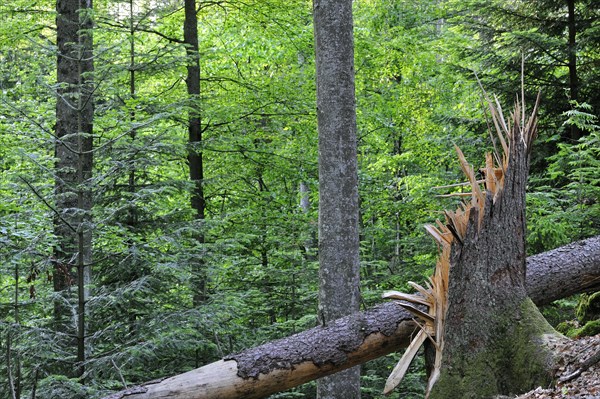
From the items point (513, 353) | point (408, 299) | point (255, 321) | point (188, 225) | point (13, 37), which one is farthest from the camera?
point (255, 321)

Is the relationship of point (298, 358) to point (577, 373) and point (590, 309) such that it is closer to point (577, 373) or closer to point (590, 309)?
point (577, 373)

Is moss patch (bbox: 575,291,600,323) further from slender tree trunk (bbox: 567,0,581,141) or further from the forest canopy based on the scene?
slender tree trunk (bbox: 567,0,581,141)

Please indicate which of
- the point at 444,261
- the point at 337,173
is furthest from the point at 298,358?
the point at 337,173

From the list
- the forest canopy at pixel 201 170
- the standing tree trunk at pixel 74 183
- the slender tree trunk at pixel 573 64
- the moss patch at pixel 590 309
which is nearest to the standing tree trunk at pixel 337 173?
the forest canopy at pixel 201 170

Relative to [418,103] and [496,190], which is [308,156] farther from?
[496,190]

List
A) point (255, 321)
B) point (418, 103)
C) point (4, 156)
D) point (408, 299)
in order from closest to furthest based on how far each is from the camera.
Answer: point (408, 299) → point (4, 156) → point (255, 321) → point (418, 103)

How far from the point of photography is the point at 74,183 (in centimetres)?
660

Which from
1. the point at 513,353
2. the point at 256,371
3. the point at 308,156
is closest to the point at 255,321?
the point at 308,156

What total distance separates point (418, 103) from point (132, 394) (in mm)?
12931

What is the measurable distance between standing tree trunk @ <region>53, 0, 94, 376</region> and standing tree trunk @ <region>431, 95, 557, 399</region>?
12.1 feet

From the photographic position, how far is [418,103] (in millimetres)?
16047

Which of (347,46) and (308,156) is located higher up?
(347,46)

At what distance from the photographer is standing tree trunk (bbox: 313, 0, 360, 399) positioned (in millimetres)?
6461

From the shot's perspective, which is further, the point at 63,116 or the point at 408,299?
the point at 63,116
